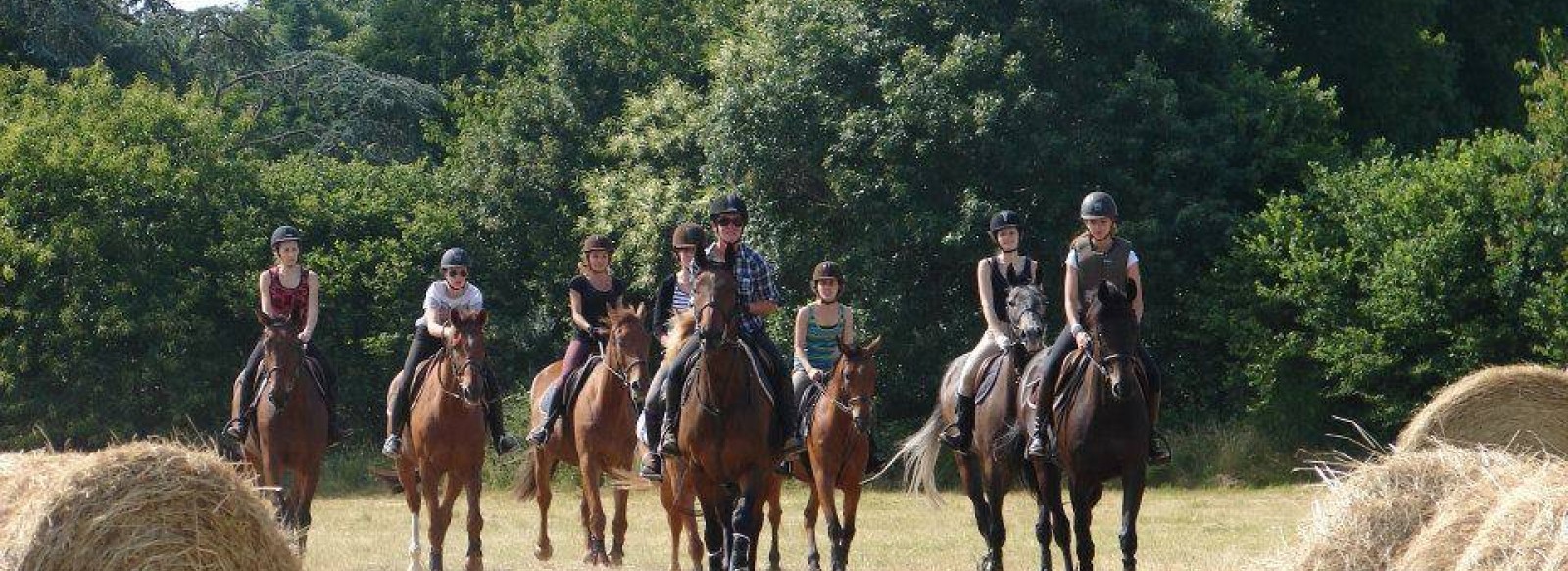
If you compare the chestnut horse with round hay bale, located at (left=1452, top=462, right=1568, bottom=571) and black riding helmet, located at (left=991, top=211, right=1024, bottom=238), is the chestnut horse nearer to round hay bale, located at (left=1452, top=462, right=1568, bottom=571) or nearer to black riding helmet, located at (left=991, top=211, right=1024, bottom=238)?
black riding helmet, located at (left=991, top=211, right=1024, bottom=238)

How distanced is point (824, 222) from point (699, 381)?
758 inches

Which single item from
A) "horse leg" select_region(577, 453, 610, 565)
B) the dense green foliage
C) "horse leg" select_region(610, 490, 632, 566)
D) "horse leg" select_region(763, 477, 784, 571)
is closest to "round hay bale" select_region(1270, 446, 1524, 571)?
"horse leg" select_region(763, 477, 784, 571)

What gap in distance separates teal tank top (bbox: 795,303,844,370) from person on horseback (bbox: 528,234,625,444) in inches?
67.9

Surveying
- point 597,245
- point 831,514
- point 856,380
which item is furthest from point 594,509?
point 856,380

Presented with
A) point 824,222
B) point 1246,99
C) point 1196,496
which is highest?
point 1246,99

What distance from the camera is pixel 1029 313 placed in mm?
15305

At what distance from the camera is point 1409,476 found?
1145 cm

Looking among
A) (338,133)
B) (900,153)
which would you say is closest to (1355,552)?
(900,153)

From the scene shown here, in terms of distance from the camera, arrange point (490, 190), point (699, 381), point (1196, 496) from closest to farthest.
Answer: point (699, 381) < point (1196, 496) < point (490, 190)

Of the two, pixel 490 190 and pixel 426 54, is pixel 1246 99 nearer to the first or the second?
pixel 490 190

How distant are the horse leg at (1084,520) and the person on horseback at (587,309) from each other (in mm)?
5037

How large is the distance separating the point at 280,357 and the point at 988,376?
579 centimetres

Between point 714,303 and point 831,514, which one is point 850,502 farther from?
point 714,303

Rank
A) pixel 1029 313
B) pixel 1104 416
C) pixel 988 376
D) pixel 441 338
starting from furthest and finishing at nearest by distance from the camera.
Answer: pixel 441 338, pixel 988 376, pixel 1029 313, pixel 1104 416
